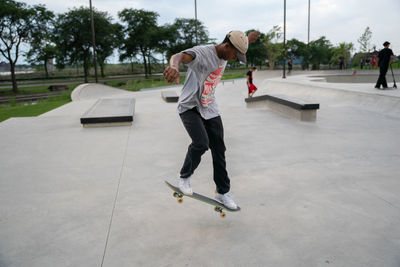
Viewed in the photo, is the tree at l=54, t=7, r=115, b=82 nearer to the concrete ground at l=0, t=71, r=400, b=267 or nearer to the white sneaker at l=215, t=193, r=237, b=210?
the concrete ground at l=0, t=71, r=400, b=267

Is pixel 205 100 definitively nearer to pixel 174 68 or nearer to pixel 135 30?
pixel 174 68

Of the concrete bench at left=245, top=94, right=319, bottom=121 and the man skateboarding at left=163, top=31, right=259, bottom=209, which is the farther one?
the concrete bench at left=245, top=94, right=319, bottom=121

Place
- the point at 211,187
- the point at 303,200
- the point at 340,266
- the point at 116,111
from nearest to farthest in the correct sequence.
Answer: the point at 340,266 < the point at 303,200 < the point at 211,187 < the point at 116,111

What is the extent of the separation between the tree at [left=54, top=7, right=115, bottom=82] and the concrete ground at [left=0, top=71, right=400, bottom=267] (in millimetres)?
37920

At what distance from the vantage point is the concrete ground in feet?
7.88

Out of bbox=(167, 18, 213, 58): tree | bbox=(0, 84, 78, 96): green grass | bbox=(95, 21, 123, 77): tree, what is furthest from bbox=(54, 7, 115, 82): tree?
bbox=(167, 18, 213, 58): tree

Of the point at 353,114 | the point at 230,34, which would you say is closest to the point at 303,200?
the point at 230,34

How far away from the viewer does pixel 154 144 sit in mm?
5945

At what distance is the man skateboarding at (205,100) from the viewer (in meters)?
2.56

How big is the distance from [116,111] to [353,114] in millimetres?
6882

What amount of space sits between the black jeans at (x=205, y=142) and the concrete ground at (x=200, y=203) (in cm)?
45

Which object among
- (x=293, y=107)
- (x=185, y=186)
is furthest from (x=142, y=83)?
(x=185, y=186)

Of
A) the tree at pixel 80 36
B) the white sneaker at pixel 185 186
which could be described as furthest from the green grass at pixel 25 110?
the tree at pixel 80 36

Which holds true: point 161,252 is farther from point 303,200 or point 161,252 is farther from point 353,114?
point 353,114
